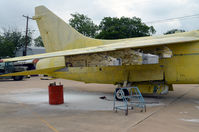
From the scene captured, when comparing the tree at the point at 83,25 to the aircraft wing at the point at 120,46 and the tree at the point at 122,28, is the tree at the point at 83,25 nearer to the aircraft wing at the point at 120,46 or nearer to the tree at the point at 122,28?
the tree at the point at 122,28

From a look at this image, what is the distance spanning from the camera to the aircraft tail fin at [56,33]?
13.1 metres

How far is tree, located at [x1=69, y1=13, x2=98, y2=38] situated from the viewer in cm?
6091

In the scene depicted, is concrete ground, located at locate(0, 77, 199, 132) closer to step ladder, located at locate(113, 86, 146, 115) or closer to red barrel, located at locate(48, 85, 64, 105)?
step ladder, located at locate(113, 86, 146, 115)

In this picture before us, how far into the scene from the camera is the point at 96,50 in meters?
8.48

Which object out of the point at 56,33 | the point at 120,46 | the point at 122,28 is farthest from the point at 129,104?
the point at 122,28

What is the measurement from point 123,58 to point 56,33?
21.1 ft

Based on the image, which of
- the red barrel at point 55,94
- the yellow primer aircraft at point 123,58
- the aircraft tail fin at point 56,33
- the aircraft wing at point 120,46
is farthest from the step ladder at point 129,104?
the aircraft tail fin at point 56,33

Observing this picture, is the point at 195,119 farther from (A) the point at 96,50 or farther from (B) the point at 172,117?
(A) the point at 96,50

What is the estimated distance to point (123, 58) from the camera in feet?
29.5

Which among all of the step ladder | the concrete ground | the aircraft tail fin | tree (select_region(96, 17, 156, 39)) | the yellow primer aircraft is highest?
tree (select_region(96, 17, 156, 39))

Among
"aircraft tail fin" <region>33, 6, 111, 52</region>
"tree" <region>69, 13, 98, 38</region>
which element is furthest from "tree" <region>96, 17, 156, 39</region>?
"aircraft tail fin" <region>33, 6, 111, 52</region>

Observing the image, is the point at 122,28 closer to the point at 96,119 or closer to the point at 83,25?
the point at 83,25

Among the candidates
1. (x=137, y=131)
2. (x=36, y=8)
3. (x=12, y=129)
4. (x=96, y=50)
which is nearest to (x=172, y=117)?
(x=137, y=131)

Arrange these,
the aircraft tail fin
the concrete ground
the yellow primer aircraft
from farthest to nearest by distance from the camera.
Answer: the aircraft tail fin
the yellow primer aircraft
the concrete ground
